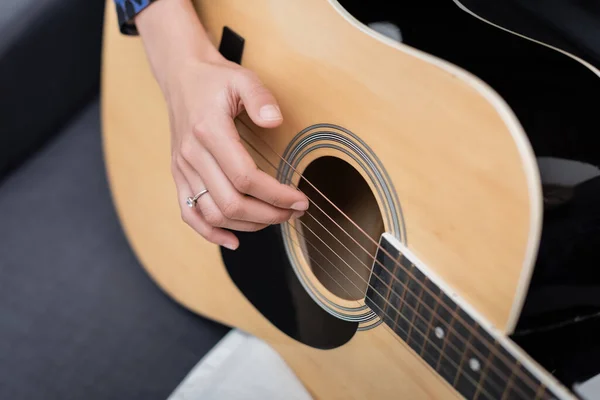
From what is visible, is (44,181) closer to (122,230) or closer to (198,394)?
(122,230)

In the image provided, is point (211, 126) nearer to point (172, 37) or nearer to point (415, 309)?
point (172, 37)

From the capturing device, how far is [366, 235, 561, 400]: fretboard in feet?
1.44

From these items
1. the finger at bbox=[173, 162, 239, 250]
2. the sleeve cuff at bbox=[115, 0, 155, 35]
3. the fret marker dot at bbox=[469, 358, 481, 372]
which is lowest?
the finger at bbox=[173, 162, 239, 250]

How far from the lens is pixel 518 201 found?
1.43ft

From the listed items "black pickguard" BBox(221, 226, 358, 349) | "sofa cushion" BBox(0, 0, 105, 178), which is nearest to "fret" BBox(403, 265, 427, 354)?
"black pickguard" BBox(221, 226, 358, 349)

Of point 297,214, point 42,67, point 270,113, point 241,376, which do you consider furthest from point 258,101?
point 42,67

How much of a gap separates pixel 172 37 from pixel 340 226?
0.31m

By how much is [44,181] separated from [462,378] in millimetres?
747

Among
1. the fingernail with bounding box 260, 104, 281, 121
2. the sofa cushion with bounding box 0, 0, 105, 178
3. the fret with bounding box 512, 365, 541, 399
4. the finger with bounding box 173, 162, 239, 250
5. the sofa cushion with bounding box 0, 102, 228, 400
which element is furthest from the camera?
the sofa cushion with bounding box 0, 0, 105, 178

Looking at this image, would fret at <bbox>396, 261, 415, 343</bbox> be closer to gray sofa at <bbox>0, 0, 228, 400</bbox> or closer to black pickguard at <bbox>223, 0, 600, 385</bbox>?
black pickguard at <bbox>223, 0, 600, 385</bbox>

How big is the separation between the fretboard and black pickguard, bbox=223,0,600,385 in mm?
30

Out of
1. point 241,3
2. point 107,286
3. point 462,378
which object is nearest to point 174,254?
point 107,286

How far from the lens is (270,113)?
560 mm

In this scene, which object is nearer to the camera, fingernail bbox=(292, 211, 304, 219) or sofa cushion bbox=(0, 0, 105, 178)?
fingernail bbox=(292, 211, 304, 219)
